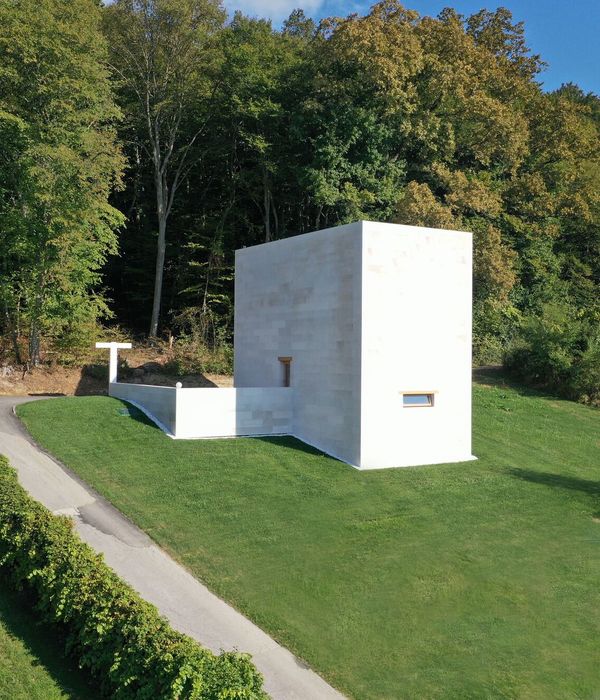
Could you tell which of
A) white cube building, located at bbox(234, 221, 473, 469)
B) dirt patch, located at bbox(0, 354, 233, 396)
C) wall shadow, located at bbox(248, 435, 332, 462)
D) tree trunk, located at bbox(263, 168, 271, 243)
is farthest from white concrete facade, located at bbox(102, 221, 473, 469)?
tree trunk, located at bbox(263, 168, 271, 243)

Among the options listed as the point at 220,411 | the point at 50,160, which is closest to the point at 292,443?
the point at 220,411

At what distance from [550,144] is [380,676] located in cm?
3120

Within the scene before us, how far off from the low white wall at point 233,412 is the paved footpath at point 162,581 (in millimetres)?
3404

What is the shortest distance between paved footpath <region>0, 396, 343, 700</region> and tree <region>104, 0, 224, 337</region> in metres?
18.1

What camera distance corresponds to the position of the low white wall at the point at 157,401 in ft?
53.9

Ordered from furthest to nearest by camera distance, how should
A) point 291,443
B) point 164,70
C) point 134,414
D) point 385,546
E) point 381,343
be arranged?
point 164,70 < point 134,414 < point 291,443 < point 381,343 < point 385,546

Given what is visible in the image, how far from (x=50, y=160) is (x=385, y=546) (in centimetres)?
1988

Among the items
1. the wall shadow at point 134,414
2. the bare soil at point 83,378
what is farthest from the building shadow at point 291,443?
the bare soil at point 83,378

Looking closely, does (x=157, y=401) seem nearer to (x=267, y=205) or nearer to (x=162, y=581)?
(x=162, y=581)

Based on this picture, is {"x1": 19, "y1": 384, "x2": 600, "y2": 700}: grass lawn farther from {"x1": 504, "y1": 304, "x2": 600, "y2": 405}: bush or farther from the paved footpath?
{"x1": 504, "y1": 304, "x2": 600, "y2": 405}: bush

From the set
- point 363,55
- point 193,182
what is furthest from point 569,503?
point 193,182

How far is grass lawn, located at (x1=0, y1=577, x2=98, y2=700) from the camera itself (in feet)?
22.4

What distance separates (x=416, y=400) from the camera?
1590 centimetres

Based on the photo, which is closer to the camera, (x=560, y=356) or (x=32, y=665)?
(x=32, y=665)
